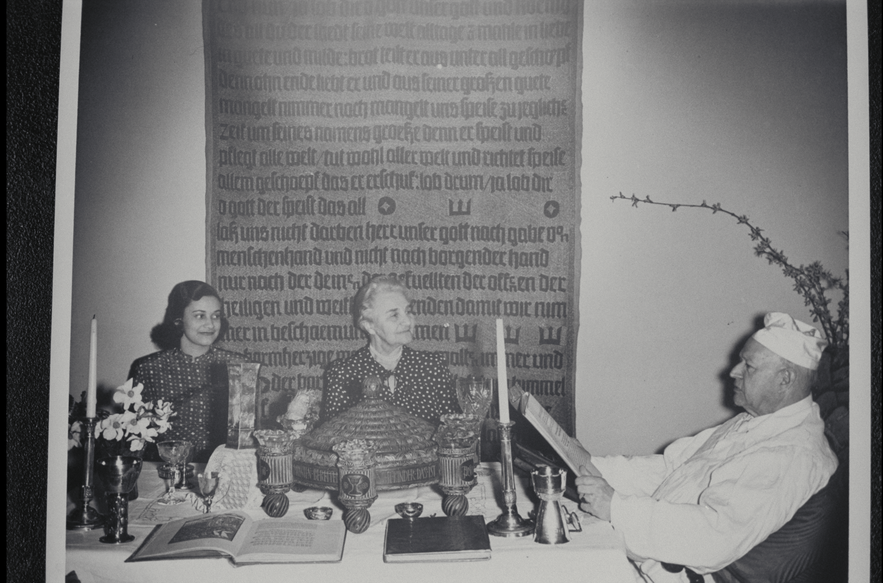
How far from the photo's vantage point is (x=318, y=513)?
145 centimetres

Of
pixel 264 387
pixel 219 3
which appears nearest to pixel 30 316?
pixel 264 387

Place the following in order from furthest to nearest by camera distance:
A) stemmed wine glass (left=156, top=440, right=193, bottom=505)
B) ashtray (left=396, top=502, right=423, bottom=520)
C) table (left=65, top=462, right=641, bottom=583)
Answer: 1. stemmed wine glass (left=156, top=440, right=193, bottom=505)
2. ashtray (left=396, top=502, right=423, bottom=520)
3. table (left=65, top=462, right=641, bottom=583)

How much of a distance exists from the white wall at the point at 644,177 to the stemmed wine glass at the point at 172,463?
0.83ft

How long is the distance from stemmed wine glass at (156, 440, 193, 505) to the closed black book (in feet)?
1.59

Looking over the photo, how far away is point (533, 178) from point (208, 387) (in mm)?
908

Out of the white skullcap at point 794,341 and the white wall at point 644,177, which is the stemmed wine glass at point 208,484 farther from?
the white skullcap at point 794,341

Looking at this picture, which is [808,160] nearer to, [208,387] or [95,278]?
[208,387]

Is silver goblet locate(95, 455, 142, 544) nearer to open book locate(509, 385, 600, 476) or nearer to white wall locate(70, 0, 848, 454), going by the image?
white wall locate(70, 0, 848, 454)

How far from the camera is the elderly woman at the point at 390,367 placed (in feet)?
5.47

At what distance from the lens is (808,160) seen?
164 cm

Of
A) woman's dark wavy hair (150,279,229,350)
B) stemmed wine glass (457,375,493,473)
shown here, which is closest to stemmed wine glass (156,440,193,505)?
woman's dark wavy hair (150,279,229,350)

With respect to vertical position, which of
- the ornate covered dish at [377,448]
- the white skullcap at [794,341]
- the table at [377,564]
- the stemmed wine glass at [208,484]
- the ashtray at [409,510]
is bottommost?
the table at [377,564]

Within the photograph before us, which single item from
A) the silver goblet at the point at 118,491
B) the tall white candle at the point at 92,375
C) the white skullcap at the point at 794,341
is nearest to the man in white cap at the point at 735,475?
the white skullcap at the point at 794,341

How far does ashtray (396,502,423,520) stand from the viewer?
1429mm
